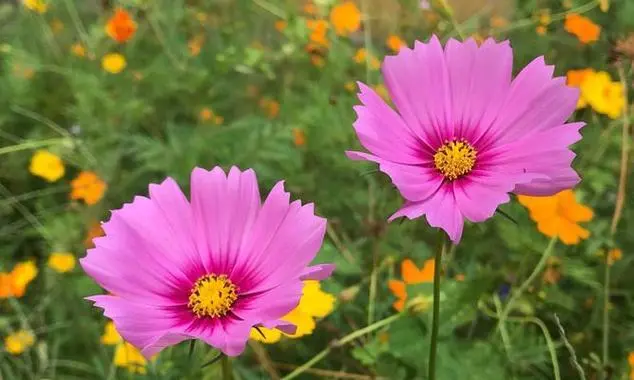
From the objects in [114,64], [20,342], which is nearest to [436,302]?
[20,342]

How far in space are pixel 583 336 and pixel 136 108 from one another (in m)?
0.67

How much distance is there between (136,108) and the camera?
1.10 metres

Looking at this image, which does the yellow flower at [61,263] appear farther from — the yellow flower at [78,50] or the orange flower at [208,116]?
the yellow flower at [78,50]

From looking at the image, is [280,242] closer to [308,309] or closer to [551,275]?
[308,309]

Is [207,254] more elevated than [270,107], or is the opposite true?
[270,107]

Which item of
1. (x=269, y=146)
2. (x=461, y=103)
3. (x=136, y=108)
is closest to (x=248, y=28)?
(x=136, y=108)

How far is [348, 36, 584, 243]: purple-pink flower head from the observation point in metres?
0.42

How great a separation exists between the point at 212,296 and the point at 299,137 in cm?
66

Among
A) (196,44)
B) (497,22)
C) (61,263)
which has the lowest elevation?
(61,263)

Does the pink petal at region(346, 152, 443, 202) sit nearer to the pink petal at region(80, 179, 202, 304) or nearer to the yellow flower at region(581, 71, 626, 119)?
the pink petal at region(80, 179, 202, 304)

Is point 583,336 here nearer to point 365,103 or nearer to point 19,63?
point 365,103

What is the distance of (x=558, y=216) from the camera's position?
28.8 inches

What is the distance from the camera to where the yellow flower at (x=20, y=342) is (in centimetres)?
91

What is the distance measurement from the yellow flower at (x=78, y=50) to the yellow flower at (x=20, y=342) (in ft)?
1.75
